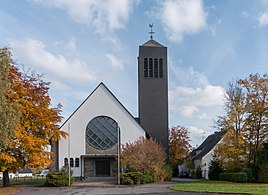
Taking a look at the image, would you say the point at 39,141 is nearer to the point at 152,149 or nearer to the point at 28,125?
the point at 28,125

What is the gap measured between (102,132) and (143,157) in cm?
859

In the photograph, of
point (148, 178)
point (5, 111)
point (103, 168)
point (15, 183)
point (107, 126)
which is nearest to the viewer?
point (5, 111)

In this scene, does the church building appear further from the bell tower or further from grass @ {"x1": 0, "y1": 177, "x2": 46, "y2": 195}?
grass @ {"x1": 0, "y1": 177, "x2": 46, "y2": 195}

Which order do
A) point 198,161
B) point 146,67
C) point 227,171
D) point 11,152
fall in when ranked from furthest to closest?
point 198,161 < point 146,67 < point 227,171 < point 11,152

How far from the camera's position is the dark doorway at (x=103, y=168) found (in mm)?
45844

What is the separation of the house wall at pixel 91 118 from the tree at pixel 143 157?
618 cm

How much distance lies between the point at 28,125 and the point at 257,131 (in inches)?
813

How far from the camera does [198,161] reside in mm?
56156

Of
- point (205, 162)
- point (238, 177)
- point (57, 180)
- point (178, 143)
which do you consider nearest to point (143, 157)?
point (57, 180)

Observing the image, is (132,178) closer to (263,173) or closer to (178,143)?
(263,173)

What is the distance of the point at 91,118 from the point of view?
150ft

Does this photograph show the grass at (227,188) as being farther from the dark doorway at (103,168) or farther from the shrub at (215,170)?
the dark doorway at (103,168)

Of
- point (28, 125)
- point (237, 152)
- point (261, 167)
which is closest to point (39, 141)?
point (28, 125)

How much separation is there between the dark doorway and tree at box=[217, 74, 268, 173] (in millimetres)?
15784
